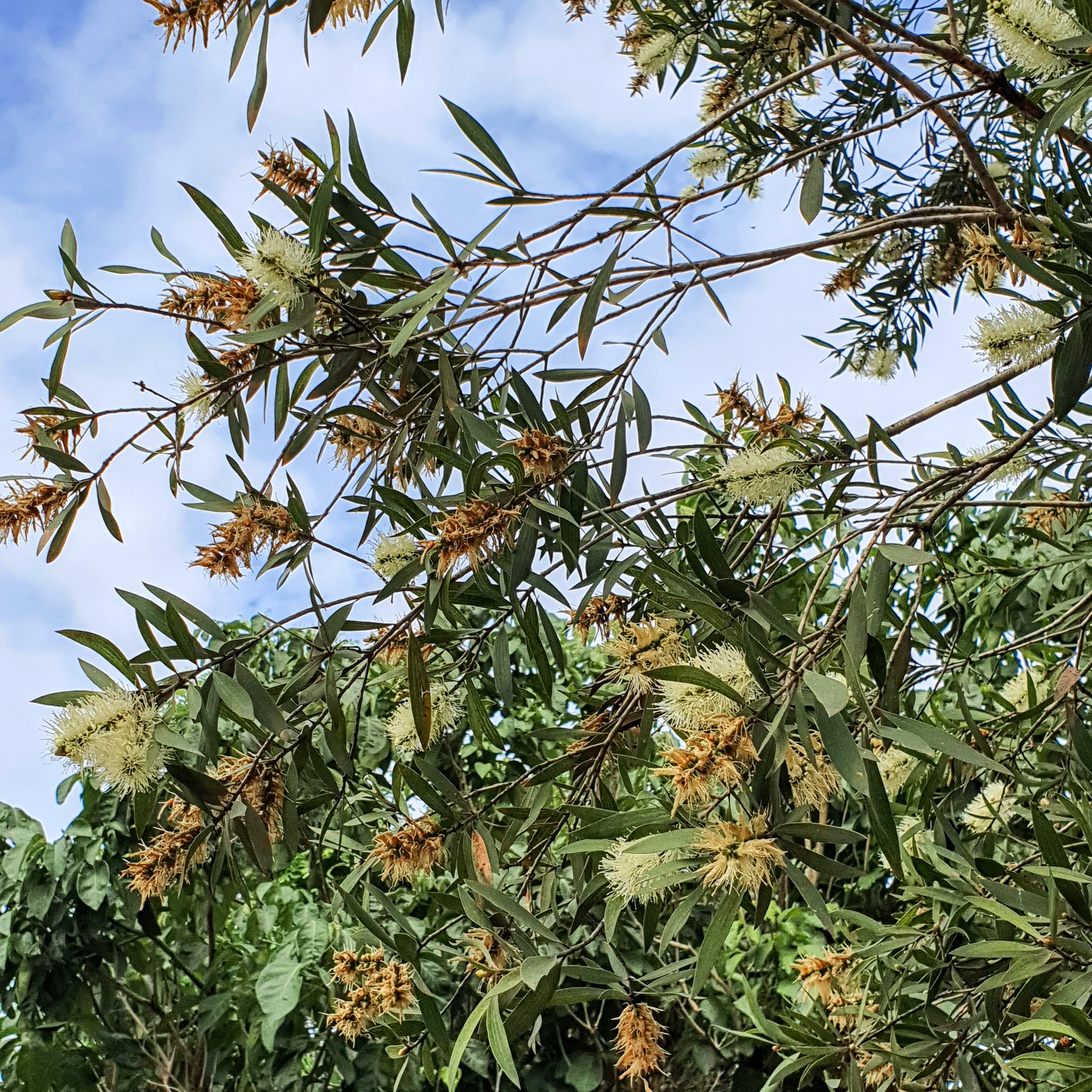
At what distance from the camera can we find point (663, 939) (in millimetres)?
838

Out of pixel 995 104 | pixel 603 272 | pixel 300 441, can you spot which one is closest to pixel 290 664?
pixel 300 441

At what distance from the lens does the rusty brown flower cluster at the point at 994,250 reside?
3.46 ft

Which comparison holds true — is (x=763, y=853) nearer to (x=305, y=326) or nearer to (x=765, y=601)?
(x=765, y=601)

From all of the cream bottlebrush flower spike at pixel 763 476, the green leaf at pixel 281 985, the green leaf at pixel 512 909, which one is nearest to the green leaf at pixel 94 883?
the green leaf at pixel 281 985

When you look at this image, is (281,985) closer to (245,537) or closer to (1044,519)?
(245,537)

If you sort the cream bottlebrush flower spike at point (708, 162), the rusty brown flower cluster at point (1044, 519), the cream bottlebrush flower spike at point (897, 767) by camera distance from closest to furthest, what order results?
1. the cream bottlebrush flower spike at point (897, 767)
2. the rusty brown flower cluster at point (1044, 519)
3. the cream bottlebrush flower spike at point (708, 162)

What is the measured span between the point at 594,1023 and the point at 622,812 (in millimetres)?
1445

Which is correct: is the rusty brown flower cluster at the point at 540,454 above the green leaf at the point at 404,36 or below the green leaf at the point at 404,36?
below

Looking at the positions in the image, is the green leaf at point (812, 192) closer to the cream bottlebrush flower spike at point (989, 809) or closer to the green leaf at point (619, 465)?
the green leaf at point (619, 465)

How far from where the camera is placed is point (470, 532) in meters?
0.92

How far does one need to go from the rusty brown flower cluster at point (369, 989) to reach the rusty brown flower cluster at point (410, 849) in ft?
0.29

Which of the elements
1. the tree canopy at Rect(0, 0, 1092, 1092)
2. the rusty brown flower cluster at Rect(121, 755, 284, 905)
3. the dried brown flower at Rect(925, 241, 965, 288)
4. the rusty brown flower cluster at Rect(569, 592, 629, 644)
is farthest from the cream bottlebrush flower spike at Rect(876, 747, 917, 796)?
the dried brown flower at Rect(925, 241, 965, 288)

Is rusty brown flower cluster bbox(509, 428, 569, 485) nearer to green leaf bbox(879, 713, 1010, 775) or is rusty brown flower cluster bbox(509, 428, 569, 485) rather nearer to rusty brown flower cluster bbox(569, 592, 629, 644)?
rusty brown flower cluster bbox(569, 592, 629, 644)

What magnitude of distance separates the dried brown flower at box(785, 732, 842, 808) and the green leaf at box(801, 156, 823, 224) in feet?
1.96
